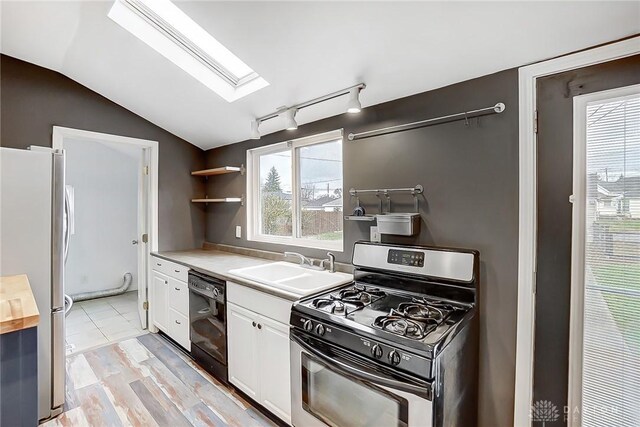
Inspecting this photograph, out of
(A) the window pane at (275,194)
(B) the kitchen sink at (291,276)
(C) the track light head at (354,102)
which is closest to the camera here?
(C) the track light head at (354,102)

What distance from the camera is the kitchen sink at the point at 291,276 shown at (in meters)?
2.12

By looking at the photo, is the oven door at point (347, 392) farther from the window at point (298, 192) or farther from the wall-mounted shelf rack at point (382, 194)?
the window at point (298, 192)

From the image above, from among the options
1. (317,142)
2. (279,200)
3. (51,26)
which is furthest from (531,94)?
Result: (51,26)

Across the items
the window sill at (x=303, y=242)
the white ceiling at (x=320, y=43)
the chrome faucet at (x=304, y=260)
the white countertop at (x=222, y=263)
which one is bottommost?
the white countertop at (x=222, y=263)

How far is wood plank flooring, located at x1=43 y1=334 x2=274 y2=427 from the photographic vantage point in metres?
1.96

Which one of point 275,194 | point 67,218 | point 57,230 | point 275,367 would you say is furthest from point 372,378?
point 67,218

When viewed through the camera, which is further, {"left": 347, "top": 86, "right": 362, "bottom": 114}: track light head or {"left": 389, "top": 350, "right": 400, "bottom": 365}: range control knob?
{"left": 347, "top": 86, "right": 362, "bottom": 114}: track light head

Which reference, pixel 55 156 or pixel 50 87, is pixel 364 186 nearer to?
pixel 55 156

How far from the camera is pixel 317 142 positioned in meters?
2.54

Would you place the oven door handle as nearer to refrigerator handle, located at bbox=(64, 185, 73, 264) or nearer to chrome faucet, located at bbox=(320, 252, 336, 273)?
chrome faucet, located at bbox=(320, 252, 336, 273)

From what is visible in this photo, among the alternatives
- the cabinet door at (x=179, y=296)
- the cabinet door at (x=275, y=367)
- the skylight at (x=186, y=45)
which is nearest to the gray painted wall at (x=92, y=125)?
the cabinet door at (x=179, y=296)

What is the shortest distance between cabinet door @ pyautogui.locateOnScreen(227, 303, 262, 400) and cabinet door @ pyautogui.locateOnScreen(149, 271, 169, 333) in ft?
3.76

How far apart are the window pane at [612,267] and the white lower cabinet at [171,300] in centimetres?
273

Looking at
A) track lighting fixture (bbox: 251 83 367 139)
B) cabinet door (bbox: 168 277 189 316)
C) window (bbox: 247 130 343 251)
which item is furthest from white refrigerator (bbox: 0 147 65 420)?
window (bbox: 247 130 343 251)
